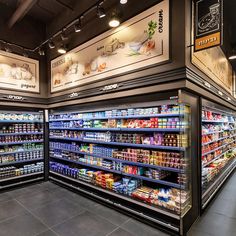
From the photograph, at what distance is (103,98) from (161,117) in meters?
1.36

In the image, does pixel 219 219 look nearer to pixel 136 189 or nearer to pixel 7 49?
pixel 136 189

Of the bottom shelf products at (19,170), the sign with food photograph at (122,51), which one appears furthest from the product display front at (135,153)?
the sign with food photograph at (122,51)

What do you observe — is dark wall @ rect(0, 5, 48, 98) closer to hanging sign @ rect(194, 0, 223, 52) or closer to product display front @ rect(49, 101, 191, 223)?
product display front @ rect(49, 101, 191, 223)

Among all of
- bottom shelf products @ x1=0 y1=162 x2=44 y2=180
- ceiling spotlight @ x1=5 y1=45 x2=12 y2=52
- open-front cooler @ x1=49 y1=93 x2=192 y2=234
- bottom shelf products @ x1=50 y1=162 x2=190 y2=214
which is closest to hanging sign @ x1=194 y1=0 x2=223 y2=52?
open-front cooler @ x1=49 y1=93 x2=192 y2=234

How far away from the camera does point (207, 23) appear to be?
2.60m

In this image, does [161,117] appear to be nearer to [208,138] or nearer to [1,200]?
[208,138]

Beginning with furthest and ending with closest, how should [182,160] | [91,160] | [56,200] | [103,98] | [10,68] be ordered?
[10,68] < [91,160] < [56,200] < [103,98] < [182,160]

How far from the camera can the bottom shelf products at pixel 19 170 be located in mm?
4772

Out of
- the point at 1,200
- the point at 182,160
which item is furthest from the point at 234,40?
the point at 1,200

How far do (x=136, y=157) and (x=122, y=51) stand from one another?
2126mm

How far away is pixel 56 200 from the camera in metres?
4.05

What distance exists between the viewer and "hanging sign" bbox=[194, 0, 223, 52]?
246cm

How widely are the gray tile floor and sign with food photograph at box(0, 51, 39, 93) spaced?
2.98m

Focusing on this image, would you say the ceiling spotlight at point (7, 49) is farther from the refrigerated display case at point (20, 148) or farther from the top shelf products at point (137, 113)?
the top shelf products at point (137, 113)
